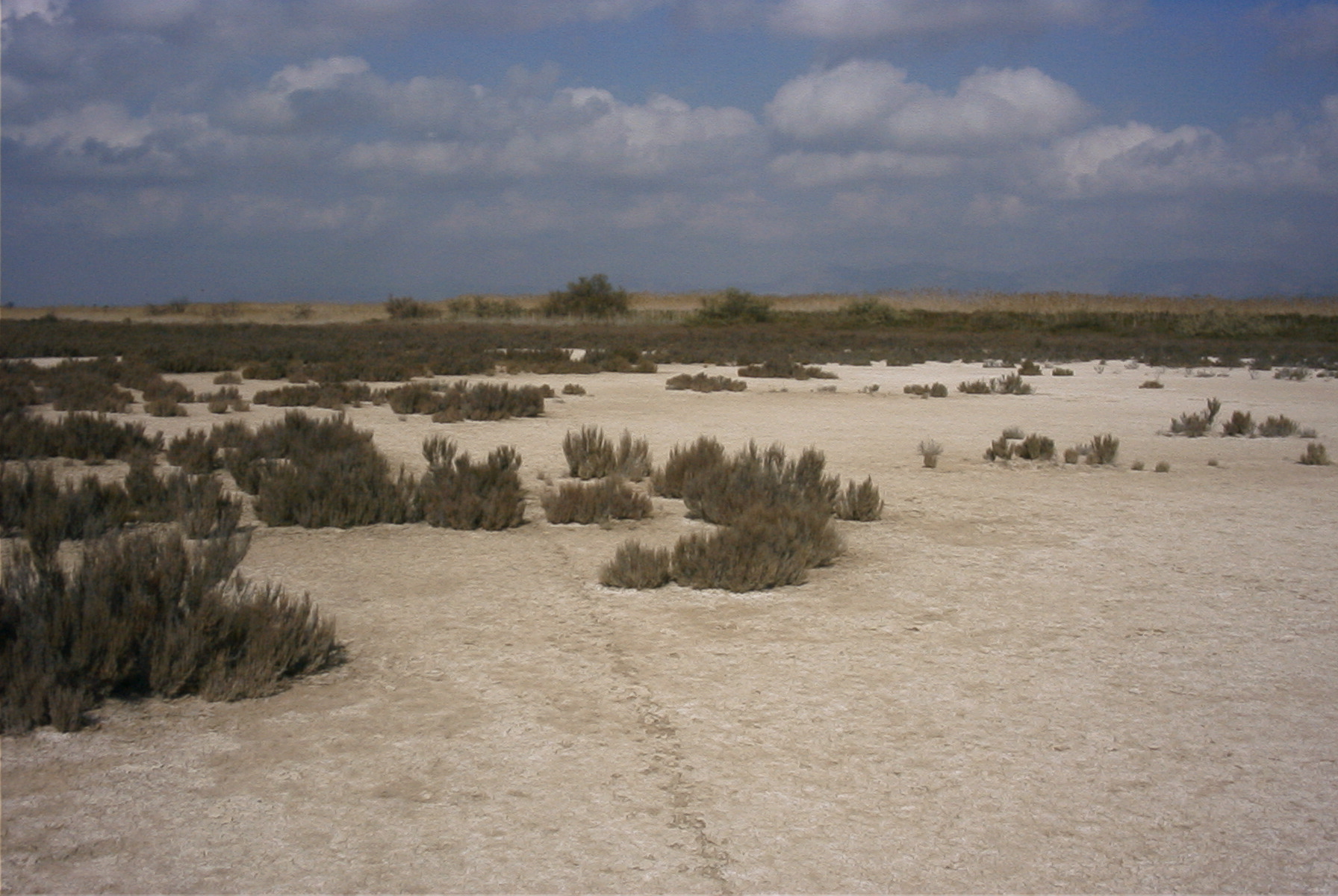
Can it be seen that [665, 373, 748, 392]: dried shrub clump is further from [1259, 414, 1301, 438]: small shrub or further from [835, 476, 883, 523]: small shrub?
[835, 476, 883, 523]: small shrub

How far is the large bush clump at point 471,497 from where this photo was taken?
33.2 feet

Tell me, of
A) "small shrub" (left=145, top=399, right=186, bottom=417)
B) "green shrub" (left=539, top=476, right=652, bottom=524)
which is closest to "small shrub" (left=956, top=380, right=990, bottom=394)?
Result: "green shrub" (left=539, top=476, right=652, bottom=524)

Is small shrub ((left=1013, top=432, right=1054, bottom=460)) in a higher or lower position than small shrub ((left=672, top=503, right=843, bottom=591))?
higher

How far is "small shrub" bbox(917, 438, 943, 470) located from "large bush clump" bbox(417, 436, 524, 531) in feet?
19.6

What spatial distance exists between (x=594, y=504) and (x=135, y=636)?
5.34m

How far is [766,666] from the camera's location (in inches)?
253

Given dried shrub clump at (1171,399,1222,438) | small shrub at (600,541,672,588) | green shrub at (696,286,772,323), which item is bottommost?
small shrub at (600,541,672,588)

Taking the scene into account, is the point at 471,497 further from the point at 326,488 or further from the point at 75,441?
the point at 75,441

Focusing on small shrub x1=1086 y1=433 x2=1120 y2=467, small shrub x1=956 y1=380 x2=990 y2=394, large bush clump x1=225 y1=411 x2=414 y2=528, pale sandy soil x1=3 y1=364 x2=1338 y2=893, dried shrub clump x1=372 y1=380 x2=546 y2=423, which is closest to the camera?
pale sandy soil x1=3 y1=364 x2=1338 y2=893

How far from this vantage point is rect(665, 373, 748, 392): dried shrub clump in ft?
88.8

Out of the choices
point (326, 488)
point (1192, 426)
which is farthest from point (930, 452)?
point (326, 488)

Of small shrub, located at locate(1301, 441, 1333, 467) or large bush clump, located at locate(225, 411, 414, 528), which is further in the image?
small shrub, located at locate(1301, 441, 1333, 467)

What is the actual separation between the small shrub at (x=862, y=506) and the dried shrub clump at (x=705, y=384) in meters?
15.9

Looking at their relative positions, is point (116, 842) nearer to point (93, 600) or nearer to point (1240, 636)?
point (93, 600)
